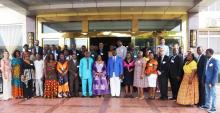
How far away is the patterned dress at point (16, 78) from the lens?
468 inches

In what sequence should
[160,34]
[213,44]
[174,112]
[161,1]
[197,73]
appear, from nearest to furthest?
[174,112] < [197,73] < [161,1] < [160,34] < [213,44]

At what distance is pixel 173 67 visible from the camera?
11.3m

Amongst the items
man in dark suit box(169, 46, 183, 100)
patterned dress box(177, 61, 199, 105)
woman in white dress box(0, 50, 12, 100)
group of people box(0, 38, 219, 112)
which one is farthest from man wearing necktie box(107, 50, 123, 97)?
woman in white dress box(0, 50, 12, 100)

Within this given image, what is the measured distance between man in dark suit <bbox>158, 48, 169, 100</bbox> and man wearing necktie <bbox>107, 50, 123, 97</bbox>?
125 centimetres

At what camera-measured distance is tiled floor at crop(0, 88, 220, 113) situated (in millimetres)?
9867

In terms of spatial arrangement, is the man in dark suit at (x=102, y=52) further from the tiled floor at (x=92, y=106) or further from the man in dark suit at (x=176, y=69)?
the man in dark suit at (x=176, y=69)

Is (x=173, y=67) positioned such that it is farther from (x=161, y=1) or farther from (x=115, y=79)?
(x=161, y=1)

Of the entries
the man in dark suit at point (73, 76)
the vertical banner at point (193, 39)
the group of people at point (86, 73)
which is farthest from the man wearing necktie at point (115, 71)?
the vertical banner at point (193, 39)

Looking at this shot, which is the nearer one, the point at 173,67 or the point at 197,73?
the point at 197,73

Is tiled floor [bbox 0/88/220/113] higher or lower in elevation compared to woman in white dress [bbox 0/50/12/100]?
lower

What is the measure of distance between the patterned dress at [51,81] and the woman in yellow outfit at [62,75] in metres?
0.12

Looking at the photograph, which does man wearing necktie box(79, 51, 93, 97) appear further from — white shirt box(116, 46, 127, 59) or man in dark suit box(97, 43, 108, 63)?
white shirt box(116, 46, 127, 59)

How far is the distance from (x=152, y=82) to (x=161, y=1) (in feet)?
11.2

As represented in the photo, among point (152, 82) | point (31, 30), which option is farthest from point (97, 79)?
point (31, 30)
